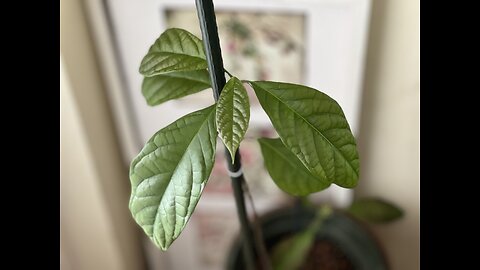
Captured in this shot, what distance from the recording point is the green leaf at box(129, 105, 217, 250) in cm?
56

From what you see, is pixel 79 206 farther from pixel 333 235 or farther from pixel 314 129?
pixel 314 129

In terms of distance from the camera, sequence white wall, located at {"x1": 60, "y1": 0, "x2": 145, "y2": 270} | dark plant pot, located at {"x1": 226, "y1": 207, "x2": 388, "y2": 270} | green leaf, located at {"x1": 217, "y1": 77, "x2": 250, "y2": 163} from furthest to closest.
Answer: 1. dark plant pot, located at {"x1": 226, "y1": 207, "x2": 388, "y2": 270}
2. white wall, located at {"x1": 60, "y1": 0, "x2": 145, "y2": 270}
3. green leaf, located at {"x1": 217, "y1": 77, "x2": 250, "y2": 163}

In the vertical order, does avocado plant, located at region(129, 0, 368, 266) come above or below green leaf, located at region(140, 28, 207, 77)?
below

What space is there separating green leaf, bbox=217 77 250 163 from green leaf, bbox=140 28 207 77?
0.05 m

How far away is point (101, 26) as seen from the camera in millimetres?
875

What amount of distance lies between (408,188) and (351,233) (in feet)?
0.41

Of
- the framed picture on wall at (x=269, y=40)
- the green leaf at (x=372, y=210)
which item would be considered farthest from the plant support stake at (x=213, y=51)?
the green leaf at (x=372, y=210)

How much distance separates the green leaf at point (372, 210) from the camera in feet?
3.34

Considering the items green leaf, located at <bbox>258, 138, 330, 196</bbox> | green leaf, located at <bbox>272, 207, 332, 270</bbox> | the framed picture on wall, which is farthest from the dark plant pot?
green leaf, located at <bbox>258, 138, 330, 196</bbox>

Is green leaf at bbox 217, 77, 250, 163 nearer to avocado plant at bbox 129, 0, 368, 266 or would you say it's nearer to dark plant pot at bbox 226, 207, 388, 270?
avocado plant at bbox 129, 0, 368, 266

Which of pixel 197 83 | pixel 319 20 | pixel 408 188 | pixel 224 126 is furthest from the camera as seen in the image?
pixel 408 188
